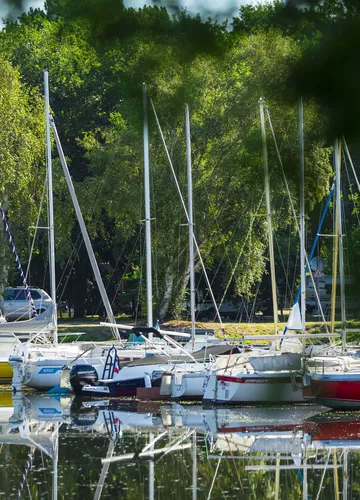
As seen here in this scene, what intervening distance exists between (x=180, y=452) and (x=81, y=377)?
11694 mm

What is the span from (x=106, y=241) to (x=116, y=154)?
8278mm

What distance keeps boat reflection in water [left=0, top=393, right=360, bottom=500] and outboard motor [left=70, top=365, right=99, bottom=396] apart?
9.77ft

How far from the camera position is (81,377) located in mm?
29219

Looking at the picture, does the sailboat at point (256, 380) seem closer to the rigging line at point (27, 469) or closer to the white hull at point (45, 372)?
the white hull at point (45, 372)

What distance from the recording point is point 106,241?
163ft

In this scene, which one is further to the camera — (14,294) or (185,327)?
(14,294)

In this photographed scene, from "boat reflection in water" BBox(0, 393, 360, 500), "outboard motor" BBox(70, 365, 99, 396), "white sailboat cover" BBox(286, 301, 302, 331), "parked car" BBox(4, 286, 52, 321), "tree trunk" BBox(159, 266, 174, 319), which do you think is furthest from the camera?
"parked car" BBox(4, 286, 52, 321)

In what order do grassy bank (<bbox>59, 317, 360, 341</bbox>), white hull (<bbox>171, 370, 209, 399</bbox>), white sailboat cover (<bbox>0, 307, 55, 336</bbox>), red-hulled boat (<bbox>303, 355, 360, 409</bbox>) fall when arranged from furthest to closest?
grassy bank (<bbox>59, 317, 360, 341</bbox>) → white sailboat cover (<bbox>0, 307, 55, 336</bbox>) → white hull (<bbox>171, 370, 209, 399</bbox>) → red-hulled boat (<bbox>303, 355, 360, 409</bbox>)

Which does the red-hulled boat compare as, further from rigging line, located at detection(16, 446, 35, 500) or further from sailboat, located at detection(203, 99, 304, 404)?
rigging line, located at detection(16, 446, 35, 500)

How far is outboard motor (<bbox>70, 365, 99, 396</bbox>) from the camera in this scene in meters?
29.0

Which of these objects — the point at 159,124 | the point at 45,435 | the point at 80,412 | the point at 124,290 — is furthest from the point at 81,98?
the point at 159,124

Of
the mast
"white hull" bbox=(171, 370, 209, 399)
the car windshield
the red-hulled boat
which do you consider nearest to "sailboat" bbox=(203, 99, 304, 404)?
the red-hulled boat

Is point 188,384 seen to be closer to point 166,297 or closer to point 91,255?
point 91,255

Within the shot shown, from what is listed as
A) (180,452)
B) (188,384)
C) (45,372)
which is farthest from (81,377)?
(180,452)
